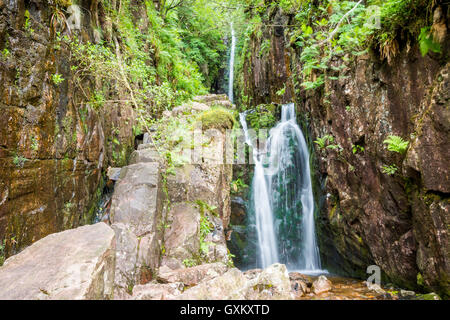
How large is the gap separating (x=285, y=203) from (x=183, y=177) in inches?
160

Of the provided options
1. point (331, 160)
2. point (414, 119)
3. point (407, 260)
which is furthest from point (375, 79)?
point (407, 260)

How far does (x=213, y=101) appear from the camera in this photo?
375 inches

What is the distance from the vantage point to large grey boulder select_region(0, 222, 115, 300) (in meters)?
2.13

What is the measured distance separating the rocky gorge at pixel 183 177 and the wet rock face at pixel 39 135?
0.02 metres

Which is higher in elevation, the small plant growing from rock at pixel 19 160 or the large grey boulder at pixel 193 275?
the small plant growing from rock at pixel 19 160

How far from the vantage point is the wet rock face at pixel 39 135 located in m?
3.19

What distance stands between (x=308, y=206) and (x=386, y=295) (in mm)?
3916

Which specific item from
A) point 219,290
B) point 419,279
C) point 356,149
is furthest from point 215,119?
point 419,279

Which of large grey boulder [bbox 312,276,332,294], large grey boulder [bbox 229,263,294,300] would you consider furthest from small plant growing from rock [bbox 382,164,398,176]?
large grey boulder [bbox 229,263,294,300]

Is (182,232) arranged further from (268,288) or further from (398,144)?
(398,144)

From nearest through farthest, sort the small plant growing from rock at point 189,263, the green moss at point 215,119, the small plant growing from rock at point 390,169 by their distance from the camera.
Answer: the small plant growing from rock at point 390,169 → the small plant growing from rock at point 189,263 → the green moss at point 215,119

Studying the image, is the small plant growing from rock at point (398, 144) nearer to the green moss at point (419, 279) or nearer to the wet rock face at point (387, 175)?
the wet rock face at point (387, 175)

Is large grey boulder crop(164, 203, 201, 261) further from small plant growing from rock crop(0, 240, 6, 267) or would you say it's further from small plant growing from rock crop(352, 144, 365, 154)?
small plant growing from rock crop(352, 144, 365, 154)

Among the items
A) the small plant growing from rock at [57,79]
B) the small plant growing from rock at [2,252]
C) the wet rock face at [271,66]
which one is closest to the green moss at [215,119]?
the small plant growing from rock at [57,79]
